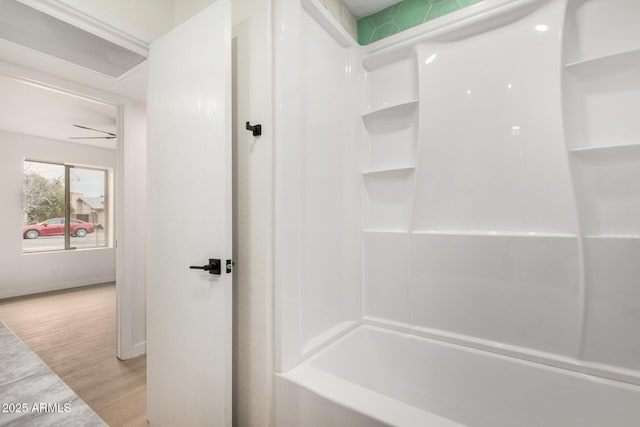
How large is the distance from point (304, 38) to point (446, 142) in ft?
3.24

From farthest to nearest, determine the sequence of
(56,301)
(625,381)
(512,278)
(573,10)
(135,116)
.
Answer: (56,301) < (135,116) < (512,278) < (573,10) < (625,381)

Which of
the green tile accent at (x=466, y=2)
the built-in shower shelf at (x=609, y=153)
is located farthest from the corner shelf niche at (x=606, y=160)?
the green tile accent at (x=466, y=2)

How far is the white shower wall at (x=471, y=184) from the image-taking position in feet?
4.36

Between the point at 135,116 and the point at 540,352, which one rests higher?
the point at 135,116

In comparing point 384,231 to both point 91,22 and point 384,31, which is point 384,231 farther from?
point 91,22

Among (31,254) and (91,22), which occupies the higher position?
(91,22)

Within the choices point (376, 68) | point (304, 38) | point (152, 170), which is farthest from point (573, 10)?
point (152, 170)

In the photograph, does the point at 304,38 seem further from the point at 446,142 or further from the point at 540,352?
the point at 540,352

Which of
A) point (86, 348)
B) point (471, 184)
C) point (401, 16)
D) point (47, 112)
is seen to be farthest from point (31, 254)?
point (471, 184)

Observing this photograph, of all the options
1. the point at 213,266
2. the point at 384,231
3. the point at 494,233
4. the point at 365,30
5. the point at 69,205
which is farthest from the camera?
the point at 69,205

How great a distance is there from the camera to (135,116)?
2.73m

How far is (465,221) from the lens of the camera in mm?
1659

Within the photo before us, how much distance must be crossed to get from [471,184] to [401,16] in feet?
3.88

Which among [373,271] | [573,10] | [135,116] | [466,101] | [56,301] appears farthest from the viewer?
[56,301]
